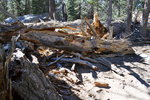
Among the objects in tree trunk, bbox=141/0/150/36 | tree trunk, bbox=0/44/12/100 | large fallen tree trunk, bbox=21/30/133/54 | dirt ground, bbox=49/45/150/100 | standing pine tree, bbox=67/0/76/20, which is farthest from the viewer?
standing pine tree, bbox=67/0/76/20

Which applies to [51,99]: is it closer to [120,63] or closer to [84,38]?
[84,38]

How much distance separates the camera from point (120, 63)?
16.1ft

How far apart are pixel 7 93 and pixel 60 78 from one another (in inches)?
76.1

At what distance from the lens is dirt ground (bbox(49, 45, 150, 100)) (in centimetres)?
321

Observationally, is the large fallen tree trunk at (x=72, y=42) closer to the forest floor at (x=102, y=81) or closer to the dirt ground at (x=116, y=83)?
the forest floor at (x=102, y=81)

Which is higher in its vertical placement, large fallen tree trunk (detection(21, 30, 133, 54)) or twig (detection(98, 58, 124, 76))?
large fallen tree trunk (detection(21, 30, 133, 54))

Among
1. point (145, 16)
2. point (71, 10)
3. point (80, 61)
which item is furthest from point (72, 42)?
point (71, 10)

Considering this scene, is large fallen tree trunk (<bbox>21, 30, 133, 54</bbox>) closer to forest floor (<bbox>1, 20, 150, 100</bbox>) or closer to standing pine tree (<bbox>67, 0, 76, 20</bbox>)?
forest floor (<bbox>1, 20, 150, 100</bbox>)

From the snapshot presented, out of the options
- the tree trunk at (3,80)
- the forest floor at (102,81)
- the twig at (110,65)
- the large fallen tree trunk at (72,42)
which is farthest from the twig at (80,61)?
the tree trunk at (3,80)

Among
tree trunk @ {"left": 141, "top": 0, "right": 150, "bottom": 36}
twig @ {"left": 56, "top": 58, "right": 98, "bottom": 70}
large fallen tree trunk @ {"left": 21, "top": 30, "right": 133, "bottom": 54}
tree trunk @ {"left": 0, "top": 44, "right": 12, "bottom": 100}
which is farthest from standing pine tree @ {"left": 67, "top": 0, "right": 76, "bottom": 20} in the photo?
tree trunk @ {"left": 0, "top": 44, "right": 12, "bottom": 100}

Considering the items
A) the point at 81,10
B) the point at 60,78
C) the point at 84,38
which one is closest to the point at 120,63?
the point at 84,38

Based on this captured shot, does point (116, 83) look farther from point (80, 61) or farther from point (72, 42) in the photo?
point (72, 42)

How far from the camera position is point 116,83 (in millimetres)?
3760

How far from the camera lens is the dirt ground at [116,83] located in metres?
3.21
